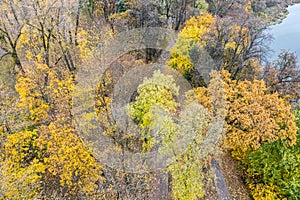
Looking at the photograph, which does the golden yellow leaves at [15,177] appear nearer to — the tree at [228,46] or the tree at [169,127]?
the tree at [169,127]

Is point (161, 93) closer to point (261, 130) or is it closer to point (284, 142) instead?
point (261, 130)

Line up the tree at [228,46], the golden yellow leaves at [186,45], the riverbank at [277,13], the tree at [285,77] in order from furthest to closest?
the riverbank at [277,13]
the golden yellow leaves at [186,45]
the tree at [228,46]
the tree at [285,77]

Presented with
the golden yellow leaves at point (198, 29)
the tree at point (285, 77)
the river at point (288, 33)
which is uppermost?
the golden yellow leaves at point (198, 29)

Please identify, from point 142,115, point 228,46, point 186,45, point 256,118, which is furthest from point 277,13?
point 142,115

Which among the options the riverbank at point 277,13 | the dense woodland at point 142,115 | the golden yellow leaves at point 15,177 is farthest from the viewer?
the riverbank at point 277,13

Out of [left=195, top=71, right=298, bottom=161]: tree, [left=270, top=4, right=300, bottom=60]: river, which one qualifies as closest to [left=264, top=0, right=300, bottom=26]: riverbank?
[left=270, top=4, right=300, bottom=60]: river

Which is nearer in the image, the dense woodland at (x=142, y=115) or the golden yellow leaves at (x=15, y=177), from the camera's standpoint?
the golden yellow leaves at (x=15, y=177)

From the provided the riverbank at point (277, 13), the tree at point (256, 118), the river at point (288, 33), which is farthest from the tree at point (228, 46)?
the riverbank at point (277, 13)
